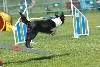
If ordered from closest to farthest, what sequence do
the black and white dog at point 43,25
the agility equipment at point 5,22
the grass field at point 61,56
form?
the grass field at point 61,56
the black and white dog at point 43,25
the agility equipment at point 5,22

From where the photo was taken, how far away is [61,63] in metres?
8.03

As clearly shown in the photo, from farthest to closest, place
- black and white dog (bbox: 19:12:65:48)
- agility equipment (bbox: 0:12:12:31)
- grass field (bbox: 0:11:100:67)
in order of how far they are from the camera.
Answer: agility equipment (bbox: 0:12:12:31), black and white dog (bbox: 19:12:65:48), grass field (bbox: 0:11:100:67)

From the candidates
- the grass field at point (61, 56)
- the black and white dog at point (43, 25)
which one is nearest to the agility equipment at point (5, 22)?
the grass field at point (61, 56)

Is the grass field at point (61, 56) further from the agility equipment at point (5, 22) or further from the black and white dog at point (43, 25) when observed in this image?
the agility equipment at point (5, 22)

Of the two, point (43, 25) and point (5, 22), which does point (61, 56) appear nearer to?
point (43, 25)

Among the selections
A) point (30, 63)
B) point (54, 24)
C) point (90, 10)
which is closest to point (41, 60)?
point (30, 63)

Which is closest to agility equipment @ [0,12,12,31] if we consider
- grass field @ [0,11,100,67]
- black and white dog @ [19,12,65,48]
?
grass field @ [0,11,100,67]

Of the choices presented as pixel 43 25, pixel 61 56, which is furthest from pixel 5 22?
pixel 61 56

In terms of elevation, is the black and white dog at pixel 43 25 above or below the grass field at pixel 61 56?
above

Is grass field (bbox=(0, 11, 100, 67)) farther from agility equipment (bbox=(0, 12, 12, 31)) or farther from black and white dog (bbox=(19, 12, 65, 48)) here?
agility equipment (bbox=(0, 12, 12, 31))

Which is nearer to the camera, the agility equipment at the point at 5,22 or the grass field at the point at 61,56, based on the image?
the grass field at the point at 61,56

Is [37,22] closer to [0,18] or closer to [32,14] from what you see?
[0,18]

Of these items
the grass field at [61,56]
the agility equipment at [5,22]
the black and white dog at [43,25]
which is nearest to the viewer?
the grass field at [61,56]

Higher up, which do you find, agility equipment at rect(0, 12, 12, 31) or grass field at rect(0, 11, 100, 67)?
agility equipment at rect(0, 12, 12, 31)
